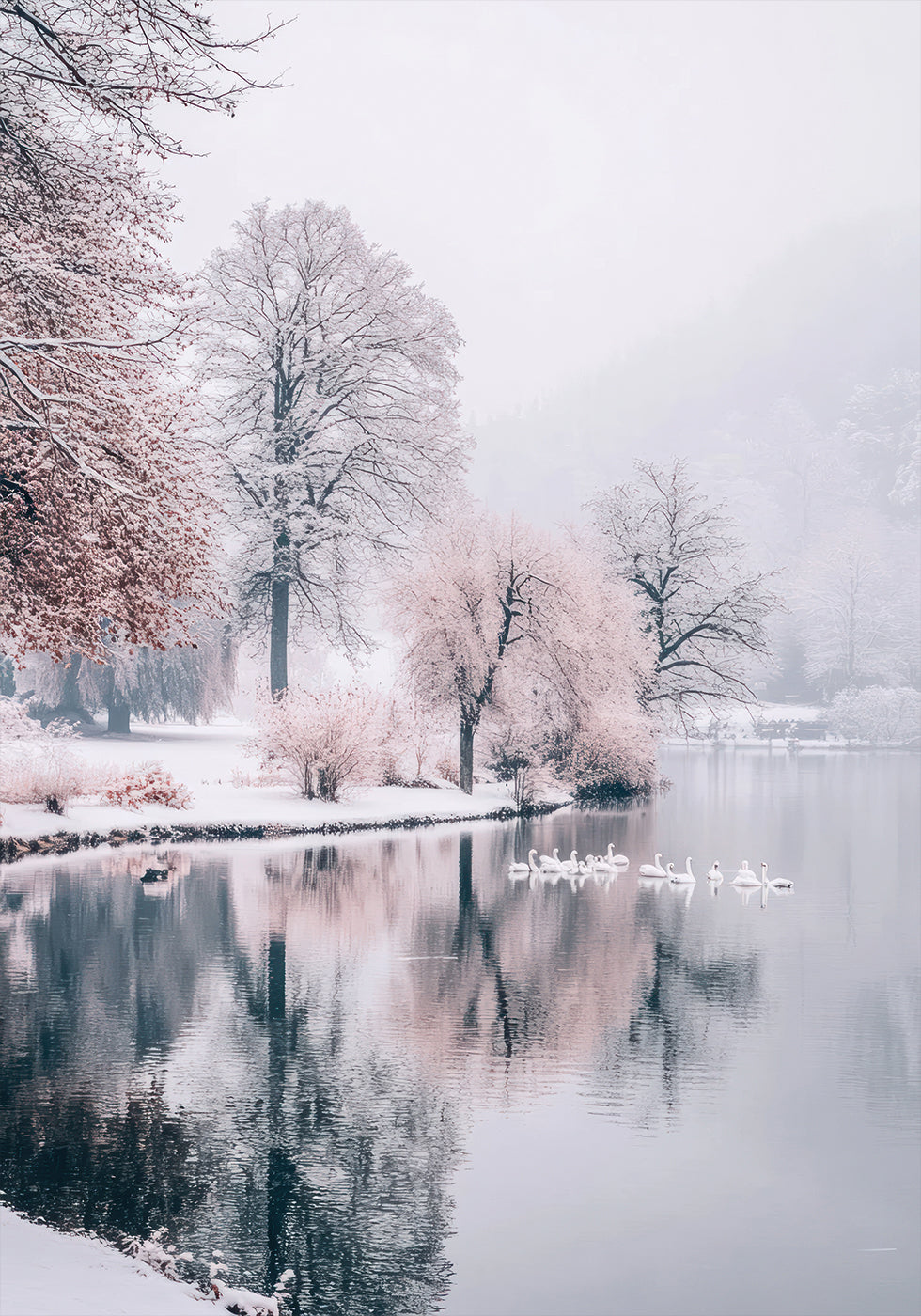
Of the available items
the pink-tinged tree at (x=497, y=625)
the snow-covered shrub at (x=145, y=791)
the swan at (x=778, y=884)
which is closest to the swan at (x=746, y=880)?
the swan at (x=778, y=884)

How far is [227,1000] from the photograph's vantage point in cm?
1410

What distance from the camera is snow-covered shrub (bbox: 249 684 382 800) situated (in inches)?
1292

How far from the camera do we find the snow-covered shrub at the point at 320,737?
3281 cm

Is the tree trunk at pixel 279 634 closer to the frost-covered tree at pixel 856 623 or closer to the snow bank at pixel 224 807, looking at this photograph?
the snow bank at pixel 224 807

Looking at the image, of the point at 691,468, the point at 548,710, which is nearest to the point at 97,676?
the point at 548,710

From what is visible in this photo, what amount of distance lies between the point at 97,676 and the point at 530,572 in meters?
17.7

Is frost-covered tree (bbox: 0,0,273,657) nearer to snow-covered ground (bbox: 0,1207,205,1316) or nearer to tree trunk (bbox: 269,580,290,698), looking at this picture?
snow-covered ground (bbox: 0,1207,205,1316)

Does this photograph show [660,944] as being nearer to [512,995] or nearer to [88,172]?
[512,995]

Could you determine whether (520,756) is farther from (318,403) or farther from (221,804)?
(318,403)

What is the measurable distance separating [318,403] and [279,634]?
7.24 metres

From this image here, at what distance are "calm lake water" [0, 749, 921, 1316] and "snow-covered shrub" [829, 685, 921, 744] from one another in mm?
71168

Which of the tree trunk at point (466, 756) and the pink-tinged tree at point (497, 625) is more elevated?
the pink-tinged tree at point (497, 625)

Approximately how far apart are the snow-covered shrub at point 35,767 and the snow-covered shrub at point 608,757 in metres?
16.4

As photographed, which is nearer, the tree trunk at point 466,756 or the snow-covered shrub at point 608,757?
the tree trunk at point 466,756
